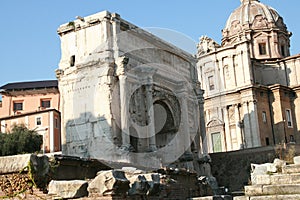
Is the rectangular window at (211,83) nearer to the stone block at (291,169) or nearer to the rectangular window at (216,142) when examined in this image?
the rectangular window at (216,142)

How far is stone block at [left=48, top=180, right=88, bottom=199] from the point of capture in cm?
520

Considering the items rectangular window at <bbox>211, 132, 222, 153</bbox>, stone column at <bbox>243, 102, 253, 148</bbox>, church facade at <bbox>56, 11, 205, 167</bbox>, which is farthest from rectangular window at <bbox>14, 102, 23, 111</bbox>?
stone column at <bbox>243, 102, 253, 148</bbox>

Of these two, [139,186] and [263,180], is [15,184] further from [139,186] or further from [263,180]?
[263,180]

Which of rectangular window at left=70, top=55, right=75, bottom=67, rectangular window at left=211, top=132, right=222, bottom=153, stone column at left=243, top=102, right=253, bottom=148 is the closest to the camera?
rectangular window at left=70, top=55, right=75, bottom=67

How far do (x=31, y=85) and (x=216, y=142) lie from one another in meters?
20.3

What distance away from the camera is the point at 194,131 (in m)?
29.1

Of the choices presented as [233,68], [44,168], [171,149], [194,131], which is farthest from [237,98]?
[44,168]

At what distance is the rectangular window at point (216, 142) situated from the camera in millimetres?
38328

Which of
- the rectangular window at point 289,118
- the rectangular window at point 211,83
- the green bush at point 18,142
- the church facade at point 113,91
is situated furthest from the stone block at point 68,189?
the rectangular window at point 211,83

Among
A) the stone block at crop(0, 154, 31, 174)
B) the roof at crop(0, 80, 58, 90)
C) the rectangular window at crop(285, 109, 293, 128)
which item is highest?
the roof at crop(0, 80, 58, 90)

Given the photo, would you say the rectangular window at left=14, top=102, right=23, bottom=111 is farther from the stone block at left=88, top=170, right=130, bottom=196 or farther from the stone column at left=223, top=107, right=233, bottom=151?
the stone block at left=88, top=170, right=130, bottom=196

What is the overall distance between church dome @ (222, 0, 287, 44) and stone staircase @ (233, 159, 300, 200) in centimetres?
3673

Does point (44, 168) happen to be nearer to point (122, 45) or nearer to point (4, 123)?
point (122, 45)

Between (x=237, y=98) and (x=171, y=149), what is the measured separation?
13.3 metres
